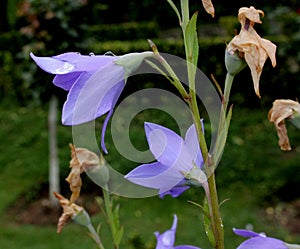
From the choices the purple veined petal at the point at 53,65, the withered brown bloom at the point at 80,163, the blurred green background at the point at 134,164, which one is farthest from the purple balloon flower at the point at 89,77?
the blurred green background at the point at 134,164

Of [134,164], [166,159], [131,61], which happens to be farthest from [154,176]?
[134,164]

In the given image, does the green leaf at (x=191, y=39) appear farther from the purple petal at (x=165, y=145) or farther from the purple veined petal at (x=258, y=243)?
the purple veined petal at (x=258, y=243)

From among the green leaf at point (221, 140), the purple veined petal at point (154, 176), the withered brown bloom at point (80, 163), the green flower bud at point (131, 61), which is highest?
the green flower bud at point (131, 61)

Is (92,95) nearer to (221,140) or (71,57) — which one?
(71,57)

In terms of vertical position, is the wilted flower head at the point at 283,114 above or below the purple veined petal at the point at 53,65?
below

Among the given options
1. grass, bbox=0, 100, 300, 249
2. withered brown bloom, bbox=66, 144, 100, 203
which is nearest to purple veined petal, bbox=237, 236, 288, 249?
withered brown bloom, bbox=66, 144, 100, 203

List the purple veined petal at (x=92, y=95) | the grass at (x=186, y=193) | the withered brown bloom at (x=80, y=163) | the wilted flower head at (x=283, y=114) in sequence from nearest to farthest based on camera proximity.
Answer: the purple veined petal at (x=92, y=95) < the wilted flower head at (x=283, y=114) < the withered brown bloom at (x=80, y=163) < the grass at (x=186, y=193)
